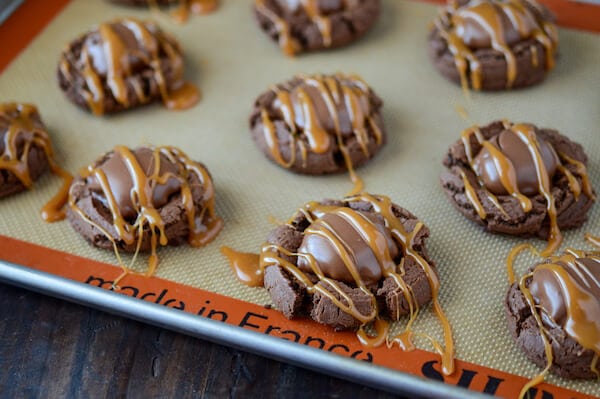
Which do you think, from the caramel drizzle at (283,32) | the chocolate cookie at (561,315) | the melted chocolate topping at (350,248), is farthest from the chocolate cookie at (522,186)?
the caramel drizzle at (283,32)

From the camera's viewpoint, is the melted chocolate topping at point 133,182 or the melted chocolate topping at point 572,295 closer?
the melted chocolate topping at point 572,295

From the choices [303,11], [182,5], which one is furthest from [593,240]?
[182,5]

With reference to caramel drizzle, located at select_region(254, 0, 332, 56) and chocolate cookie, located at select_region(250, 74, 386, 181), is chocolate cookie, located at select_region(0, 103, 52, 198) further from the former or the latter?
caramel drizzle, located at select_region(254, 0, 332, 56)

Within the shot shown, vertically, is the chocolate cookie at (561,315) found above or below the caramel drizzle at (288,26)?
below

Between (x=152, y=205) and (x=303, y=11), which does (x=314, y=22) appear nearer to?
(x=303, y=11)

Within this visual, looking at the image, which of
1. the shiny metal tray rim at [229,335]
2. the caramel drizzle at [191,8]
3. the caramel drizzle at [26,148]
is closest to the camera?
the shiny metal tray rim at [229,335]

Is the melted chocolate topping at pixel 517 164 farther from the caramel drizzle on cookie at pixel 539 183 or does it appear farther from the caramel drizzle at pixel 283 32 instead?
the caramel drizzle at pixel 283 32

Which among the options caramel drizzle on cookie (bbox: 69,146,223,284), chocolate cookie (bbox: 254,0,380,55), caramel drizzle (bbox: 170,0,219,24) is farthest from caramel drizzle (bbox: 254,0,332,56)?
caramel drizzle on cookie (bbox: 69,146,223,284)

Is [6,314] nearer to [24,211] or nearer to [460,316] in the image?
[24,211]
